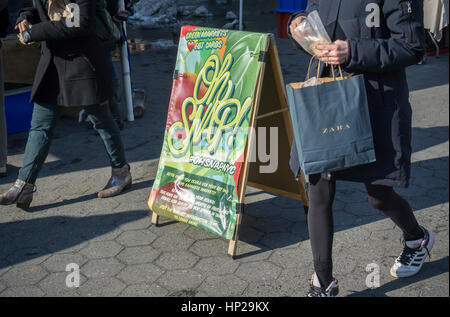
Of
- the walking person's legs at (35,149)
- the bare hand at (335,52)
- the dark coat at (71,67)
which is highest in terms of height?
the bare hand at (335,52)

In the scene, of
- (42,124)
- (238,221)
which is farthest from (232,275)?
(42,124)

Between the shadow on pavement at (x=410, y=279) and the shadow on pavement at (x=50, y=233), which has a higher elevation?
the shadow on pavement at (x=410, y=279)

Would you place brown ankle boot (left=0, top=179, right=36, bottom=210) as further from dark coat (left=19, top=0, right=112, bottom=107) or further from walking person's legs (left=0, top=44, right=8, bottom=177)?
walking person's legs (left=0, top=44, right=8, bottom=177)

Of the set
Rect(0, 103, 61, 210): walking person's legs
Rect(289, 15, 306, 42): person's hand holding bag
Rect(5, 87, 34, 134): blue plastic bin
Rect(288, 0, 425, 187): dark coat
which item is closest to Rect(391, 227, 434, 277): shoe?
Rect(288, 0, 425, 187): dark coat

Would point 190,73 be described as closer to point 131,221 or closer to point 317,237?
point 131,221

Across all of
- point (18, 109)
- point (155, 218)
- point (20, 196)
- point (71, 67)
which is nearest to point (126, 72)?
point (18, 109)

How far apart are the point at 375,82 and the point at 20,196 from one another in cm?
294

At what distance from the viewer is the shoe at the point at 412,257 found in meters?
3.32

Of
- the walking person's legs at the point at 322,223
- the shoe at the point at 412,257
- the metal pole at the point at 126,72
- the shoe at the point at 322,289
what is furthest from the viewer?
the metal pole at the point at 126,72

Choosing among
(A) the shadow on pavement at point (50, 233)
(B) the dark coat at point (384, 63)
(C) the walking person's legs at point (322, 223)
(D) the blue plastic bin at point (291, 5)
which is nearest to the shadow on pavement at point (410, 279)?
(C) the walking person's legs at point (322, 223)

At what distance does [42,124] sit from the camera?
4.31m

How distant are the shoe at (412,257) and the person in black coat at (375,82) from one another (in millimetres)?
364

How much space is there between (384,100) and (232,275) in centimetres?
145

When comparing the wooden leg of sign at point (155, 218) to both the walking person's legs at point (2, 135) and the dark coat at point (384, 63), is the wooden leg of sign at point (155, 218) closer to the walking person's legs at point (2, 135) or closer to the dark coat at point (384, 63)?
the dark coat at point (384, 63)
